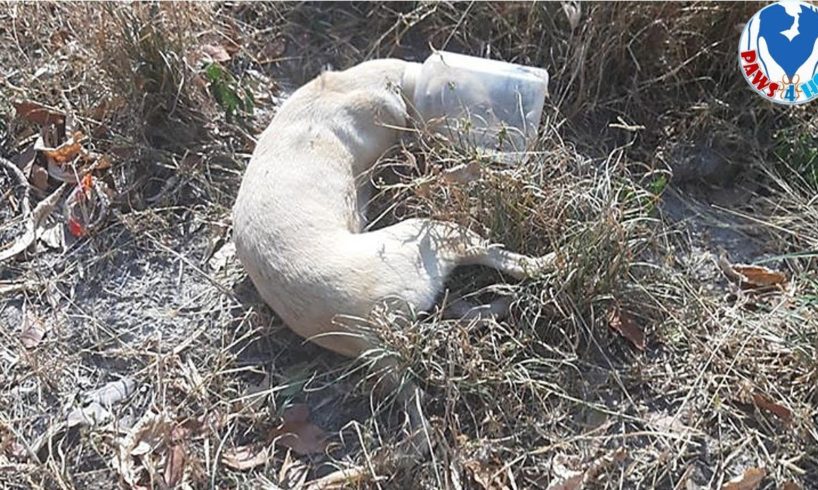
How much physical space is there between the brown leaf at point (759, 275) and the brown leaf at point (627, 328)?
415 millimetres

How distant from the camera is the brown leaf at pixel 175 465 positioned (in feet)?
8.77

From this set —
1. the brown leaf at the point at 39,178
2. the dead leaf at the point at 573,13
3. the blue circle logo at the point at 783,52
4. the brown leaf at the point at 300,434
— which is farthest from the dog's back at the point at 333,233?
the blue circle logo at the point at 783,52

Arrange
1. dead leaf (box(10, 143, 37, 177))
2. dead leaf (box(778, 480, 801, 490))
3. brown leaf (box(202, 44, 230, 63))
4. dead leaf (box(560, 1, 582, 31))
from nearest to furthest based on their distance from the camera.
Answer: dead leaf (box(778, 480, 801, 490)) → dead leaf (box(560, 1, 582, 31)) → dead leaf (box(10, 143, 37, 177)) → brown leaf (box(202, 44, 230, 63))

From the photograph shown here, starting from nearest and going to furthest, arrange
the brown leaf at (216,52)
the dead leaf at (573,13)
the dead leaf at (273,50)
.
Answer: the dead leaf at (573,13) < the brown leaf at (216,52) < the dead leaf at (273,50)

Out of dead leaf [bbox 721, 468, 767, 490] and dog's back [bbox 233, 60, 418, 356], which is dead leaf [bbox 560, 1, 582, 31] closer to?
dog's back [bbox 233, 60, 418, 356]

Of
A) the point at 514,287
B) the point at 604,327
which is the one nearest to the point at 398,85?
the point at 514,287

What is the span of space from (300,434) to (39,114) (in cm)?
158

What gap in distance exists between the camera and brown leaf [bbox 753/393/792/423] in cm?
264

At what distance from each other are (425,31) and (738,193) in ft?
4.26

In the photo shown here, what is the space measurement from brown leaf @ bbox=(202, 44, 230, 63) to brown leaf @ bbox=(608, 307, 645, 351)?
5.83ft

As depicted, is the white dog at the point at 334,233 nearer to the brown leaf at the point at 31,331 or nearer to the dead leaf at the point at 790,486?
the brown leaf at the point at 31,331

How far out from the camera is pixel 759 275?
2.98 m

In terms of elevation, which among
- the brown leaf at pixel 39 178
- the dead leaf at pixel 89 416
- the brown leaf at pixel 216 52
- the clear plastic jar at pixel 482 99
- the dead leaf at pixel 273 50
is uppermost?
the clear plastic jar at pixel 482 99

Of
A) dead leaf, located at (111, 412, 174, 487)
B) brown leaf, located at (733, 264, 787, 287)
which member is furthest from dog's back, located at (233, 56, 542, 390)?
brown leaf, located at (733, 264, 787, 287)
